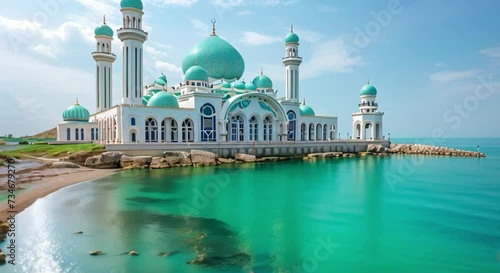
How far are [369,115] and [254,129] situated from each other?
20.3 meters

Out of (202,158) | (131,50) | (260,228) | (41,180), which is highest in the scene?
(131,50)

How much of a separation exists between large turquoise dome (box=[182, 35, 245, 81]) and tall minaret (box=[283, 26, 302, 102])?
6.81 meters

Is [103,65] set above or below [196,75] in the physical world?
above

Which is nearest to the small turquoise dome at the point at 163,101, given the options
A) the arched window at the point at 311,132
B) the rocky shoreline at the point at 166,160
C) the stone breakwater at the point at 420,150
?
the rocky shoreline at the point at 166,160

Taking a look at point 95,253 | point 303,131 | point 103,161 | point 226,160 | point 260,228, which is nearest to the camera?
point 95,253

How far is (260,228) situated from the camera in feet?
35.1

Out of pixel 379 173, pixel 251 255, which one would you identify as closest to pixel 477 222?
pixel 251 255

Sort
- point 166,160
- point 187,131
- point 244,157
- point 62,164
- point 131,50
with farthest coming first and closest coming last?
point 187,131, point 131,50, point 244,157, point 166,160, point 62,164

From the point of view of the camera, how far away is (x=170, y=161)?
1054 inches

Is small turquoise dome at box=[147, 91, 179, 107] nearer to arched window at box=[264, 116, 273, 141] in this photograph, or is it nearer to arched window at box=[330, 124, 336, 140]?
arched window at box=[264, 116, 273, 141]

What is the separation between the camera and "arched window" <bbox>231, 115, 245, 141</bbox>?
36.5 meters

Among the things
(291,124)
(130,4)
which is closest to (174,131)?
(130,4)

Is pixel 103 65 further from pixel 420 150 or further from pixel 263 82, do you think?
pixel 420 150

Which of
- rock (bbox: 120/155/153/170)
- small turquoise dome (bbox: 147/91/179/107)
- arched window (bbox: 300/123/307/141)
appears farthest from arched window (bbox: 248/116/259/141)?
rock (bbox: 120/155/153/170)
